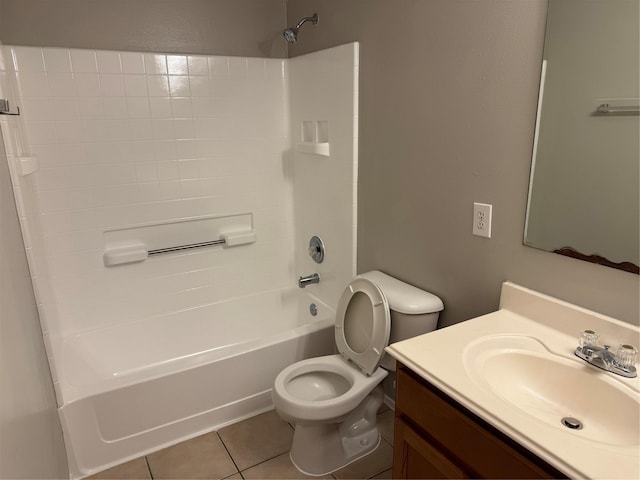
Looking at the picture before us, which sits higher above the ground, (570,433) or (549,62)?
(549,62)

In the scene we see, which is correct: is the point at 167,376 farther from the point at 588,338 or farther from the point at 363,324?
the point at 588,338

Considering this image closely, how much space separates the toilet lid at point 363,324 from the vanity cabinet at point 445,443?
0.49 m

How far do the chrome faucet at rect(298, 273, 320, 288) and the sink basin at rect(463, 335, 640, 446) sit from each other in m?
1.37

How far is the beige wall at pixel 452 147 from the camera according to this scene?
1363 millimetres

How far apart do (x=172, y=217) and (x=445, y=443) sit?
1915mm

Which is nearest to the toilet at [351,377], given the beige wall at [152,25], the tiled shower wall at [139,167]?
the tiled shower wall at [139,167]

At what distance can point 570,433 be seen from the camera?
945mm

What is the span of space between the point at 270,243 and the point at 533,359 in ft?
6.14

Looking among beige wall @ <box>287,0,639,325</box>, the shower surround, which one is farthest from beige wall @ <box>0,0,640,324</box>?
the shower surround

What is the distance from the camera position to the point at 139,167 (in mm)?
2377

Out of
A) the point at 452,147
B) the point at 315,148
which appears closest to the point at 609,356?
the point at 452,147

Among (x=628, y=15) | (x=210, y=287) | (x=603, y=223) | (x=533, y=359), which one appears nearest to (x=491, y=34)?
(x=628, y=15)

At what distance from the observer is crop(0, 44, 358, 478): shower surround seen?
6.67 feet

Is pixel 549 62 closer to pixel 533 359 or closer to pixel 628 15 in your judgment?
pixel 628 15
